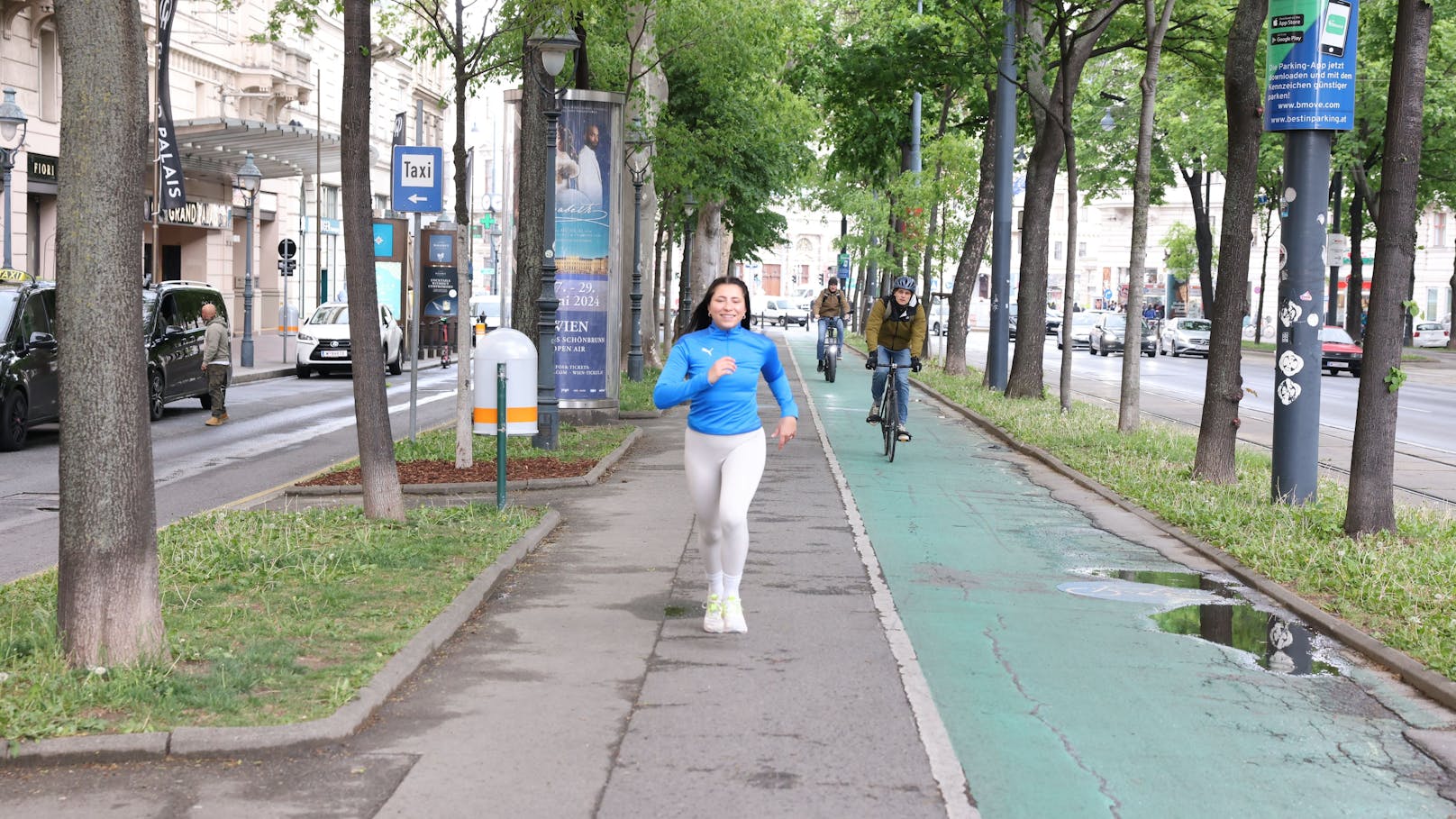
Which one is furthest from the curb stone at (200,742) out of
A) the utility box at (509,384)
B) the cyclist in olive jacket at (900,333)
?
the cyclist in olive jacket at (900,333)

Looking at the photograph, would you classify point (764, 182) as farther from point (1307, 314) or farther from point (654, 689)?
point (654, 689)

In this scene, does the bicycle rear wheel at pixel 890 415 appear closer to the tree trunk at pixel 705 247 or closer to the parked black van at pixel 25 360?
the parked black van at pixel 25 360

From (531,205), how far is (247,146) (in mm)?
25069

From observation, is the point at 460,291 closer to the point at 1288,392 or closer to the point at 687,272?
the point at 1288,392

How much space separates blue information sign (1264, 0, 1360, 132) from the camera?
12.1 m

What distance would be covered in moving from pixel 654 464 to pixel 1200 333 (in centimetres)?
4712

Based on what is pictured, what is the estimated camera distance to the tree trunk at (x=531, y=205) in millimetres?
18500

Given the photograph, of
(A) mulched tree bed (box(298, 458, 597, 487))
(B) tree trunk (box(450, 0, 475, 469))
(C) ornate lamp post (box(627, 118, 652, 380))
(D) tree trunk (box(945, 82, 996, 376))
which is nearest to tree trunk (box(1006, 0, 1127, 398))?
(D) tree trunk (box(945, 82, 996, 376))

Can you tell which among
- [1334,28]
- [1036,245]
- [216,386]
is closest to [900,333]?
[1334,28]

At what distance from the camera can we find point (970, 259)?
32.9 meters

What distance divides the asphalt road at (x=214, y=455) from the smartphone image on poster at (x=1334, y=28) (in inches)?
374

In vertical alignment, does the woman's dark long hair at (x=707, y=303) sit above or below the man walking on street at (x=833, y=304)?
above

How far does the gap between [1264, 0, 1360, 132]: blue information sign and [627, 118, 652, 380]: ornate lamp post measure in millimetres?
14980

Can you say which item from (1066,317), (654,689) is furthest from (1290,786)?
(1066,317)
